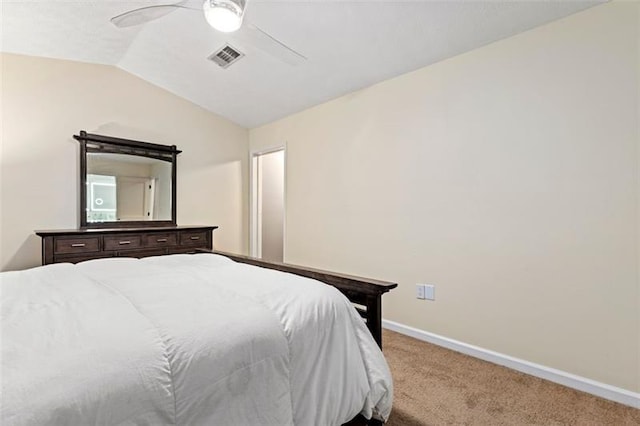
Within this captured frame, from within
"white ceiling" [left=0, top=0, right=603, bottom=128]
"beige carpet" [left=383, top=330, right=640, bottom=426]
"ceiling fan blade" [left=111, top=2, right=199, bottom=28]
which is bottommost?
"beige carpet" [left=383, top=330, right=640, bottom=426]

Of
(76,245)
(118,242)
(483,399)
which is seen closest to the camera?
(483,399)

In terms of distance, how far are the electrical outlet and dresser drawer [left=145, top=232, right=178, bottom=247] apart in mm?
2658

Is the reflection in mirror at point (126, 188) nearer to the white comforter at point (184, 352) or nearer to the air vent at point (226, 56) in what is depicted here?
the air vent at point (226, 56)

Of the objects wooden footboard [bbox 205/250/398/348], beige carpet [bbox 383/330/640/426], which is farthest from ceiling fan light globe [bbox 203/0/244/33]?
beige carpet [bbox 383/330/640/426]

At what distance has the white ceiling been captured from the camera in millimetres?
2205

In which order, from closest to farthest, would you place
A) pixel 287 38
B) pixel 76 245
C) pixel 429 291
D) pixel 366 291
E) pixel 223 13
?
pixel 366 291, pixel 223 13, pixel 287 38, pixel 429 291, pixel 76 245

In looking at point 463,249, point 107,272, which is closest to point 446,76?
point 463,249

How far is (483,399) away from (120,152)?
4.01 meters

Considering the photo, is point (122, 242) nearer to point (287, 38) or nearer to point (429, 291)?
point (287, 38)

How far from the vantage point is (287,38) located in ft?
8.66

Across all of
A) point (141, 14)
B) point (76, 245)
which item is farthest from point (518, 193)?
point (76, 245)

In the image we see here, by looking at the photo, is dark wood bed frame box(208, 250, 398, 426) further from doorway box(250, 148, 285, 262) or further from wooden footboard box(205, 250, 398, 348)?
doorway box(250, 148, 285, 262)

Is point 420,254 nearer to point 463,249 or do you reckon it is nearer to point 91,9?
point 463,249

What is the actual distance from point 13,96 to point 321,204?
3.09 metres
